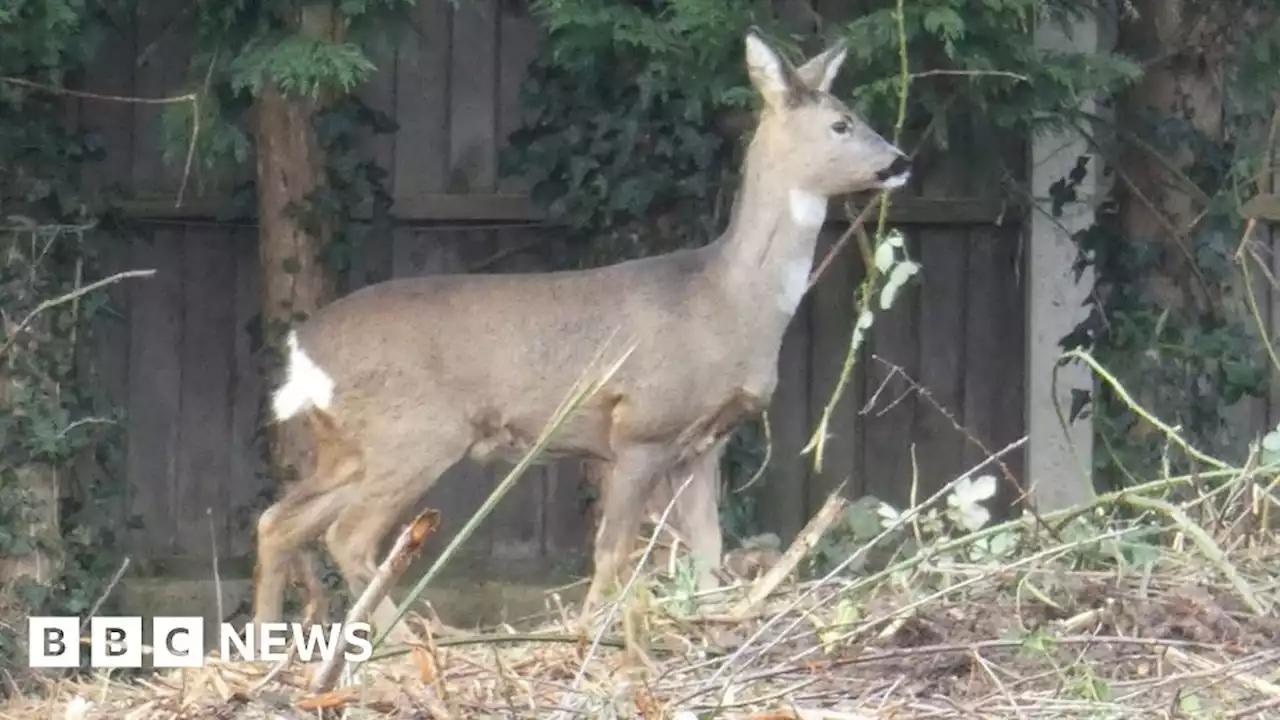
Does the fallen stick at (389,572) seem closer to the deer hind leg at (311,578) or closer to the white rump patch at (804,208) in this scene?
the white rump patch at (804,208)

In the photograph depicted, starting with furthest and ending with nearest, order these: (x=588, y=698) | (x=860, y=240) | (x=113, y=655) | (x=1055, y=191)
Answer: (x=1055, y=191) → (x=860, y=240) → (x=113, y=655) → (x=588, y=698)

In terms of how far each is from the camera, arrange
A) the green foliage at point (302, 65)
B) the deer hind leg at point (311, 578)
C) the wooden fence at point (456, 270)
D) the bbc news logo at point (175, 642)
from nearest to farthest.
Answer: the bbc news logo at point (175, 642) → the green foliage at point (302, 65) → the deer hind leg at point (311, 578) → the wooden fence at point (456, 270)

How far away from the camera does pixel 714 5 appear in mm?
6109

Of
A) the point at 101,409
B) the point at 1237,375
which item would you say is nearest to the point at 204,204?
the point at 101,409

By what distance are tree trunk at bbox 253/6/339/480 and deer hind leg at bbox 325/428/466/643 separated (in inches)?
31.1

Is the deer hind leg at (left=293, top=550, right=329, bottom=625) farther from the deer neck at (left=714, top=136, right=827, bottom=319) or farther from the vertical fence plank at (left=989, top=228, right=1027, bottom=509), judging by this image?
the vertical fence plank at (left=989, top=228, right=1027, bottom=509)

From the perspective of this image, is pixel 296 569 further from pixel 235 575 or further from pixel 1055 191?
pixel 1055 191

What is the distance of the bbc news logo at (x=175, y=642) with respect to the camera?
12.1 ft

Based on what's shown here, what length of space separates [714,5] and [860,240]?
106 cm

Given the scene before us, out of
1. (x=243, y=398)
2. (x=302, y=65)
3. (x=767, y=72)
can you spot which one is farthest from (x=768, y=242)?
(x=243, y=398)

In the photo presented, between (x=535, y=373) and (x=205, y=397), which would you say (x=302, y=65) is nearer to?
(x=535, y=373)

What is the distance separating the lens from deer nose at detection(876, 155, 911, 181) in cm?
631

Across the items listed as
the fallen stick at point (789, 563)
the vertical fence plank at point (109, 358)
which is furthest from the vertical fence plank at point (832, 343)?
the fallen stick at point (789, 563)

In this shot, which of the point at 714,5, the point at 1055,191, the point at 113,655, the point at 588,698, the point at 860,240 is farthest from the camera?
the point at 1055,191
